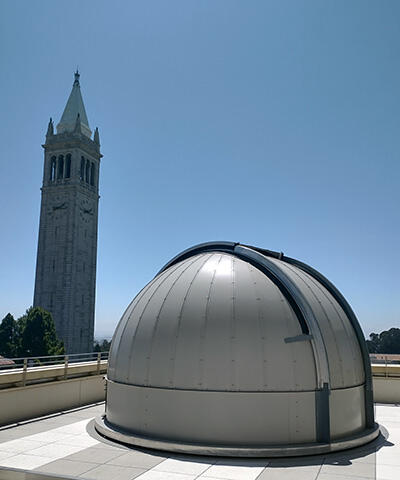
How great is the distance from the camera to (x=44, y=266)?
79625mm

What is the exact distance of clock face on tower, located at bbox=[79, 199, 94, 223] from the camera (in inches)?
3194

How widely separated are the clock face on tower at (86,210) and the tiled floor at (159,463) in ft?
229

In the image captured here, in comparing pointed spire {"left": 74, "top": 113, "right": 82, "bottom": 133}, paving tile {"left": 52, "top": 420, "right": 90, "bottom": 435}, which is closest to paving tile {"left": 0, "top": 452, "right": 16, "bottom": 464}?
paving tile {"left": 52, "top": 420, "right": 90, "bottom": 435}

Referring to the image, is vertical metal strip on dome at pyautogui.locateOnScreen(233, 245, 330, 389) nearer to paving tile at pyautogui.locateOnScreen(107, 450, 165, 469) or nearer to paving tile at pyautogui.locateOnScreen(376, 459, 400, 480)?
paving tile at pyautogui.locateOnScreen(376, 459, 400, 480)

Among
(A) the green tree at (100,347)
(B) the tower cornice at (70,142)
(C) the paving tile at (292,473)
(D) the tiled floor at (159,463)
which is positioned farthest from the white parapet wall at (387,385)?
(B) the tower cornice at (70,142)

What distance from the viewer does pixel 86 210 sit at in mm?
82812

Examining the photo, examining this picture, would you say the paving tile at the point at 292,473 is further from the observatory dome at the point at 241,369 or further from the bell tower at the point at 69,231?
the bell tower at the point at 69,231

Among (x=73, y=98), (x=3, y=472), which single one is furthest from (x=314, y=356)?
(x=73, y=98)

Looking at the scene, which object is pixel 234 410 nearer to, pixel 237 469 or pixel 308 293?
pixel 237 469

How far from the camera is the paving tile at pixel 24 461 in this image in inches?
438

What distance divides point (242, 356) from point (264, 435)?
2093mm

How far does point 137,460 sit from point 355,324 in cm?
786

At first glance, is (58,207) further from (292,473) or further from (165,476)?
(292,473)

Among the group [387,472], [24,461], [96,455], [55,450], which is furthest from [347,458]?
[24,461]
